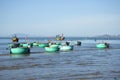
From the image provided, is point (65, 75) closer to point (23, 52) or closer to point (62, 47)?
point (23, 52)

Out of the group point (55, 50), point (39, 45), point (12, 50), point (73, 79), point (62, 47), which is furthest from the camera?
point (39, 45)

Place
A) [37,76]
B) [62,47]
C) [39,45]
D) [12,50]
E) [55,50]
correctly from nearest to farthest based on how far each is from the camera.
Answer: [37,76] → [12,50] → [55,50] → [62,47] → [39,45]

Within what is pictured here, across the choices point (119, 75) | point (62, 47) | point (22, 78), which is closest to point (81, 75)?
point (119, 75)

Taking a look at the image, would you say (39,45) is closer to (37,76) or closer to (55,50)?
(55,50)

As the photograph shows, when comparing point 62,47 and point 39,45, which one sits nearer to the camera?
point 62,47

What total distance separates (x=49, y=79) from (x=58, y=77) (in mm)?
1451

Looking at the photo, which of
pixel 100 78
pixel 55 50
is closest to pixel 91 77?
pixel 100 78

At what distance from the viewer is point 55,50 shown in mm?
70812

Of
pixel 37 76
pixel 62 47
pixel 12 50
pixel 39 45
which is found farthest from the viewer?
pixel 39 45

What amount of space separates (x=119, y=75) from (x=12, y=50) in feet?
120

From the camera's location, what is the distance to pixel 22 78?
93.6 feet

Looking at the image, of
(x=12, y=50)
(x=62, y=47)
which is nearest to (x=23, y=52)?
(x=12, y=50)

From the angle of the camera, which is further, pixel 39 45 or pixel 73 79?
pixel 39 45

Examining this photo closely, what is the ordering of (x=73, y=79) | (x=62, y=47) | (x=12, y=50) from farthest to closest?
1. (x=62, y=47)
2. (x=12, y=50)
3. (x=73, y=79)
